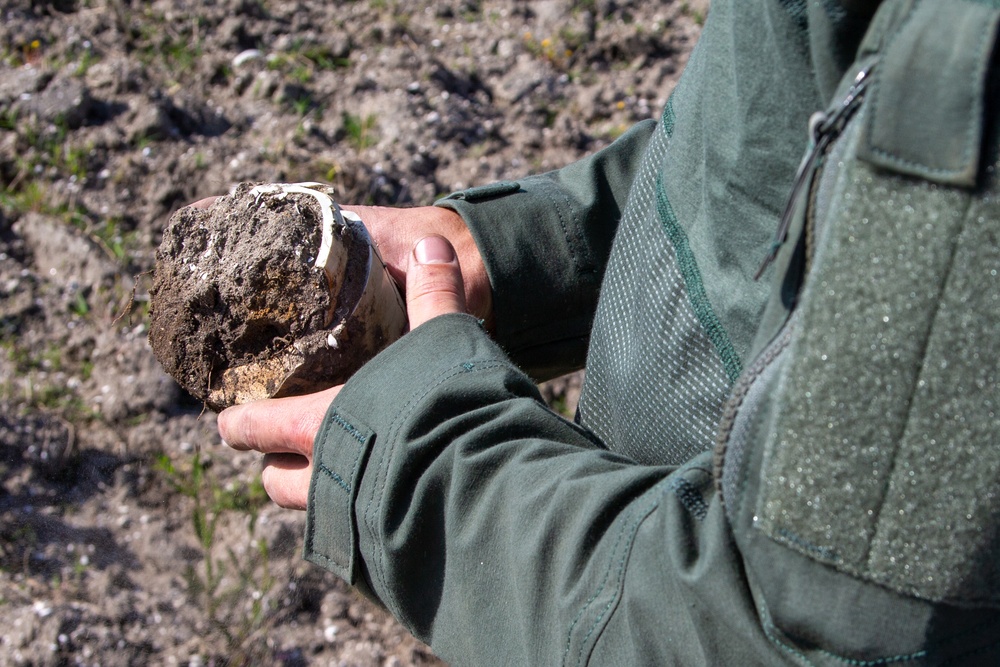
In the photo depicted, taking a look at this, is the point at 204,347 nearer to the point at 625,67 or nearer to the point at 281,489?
the point at 281,489

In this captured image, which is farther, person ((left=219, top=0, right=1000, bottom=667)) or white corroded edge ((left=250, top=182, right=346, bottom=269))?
white corroded edge ((left=250, top=182, right=346, bottom=269))

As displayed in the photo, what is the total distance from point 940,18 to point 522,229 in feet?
3.91

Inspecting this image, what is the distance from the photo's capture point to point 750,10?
1080 mm

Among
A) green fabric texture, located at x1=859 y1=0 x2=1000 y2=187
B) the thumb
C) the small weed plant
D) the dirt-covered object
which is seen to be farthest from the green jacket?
the small weed plant

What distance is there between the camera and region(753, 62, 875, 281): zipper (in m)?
0.82

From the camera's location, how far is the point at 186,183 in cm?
294

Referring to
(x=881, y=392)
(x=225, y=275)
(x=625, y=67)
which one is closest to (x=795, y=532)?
(x=881, y=392)

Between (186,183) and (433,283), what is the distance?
5.59 feet

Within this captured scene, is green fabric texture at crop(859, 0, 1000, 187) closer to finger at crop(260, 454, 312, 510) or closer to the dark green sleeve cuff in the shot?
the dark green sleeve cuff

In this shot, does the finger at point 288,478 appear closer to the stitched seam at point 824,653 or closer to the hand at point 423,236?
the hand at point 423,236

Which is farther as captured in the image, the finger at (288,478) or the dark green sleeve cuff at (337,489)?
the finger at (288,478)

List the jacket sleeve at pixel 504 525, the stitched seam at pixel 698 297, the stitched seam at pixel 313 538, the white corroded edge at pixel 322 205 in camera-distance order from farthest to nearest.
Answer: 1. the white corroded edge at pixel 322 205
2. the stitched seam at pixel 313 538
3. the stitched seam at pixel 698 297
4. the jacket sleeve at pixel 504 525

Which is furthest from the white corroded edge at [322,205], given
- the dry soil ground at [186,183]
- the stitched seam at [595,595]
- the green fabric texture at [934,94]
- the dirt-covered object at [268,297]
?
the green fabric texture at [934,94]

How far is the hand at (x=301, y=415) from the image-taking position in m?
1.51
